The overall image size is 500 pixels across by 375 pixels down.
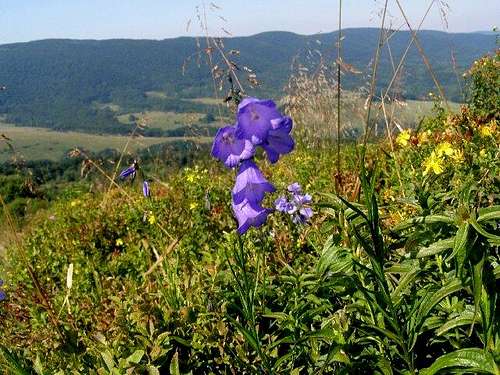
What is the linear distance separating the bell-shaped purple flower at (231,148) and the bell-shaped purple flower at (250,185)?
0.05 metres

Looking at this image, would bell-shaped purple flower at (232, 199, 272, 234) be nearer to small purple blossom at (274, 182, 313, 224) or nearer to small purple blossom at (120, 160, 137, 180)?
small purple blossom at (120, 160, 137, 180)

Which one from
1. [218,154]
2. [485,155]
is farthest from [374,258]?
[485,155]

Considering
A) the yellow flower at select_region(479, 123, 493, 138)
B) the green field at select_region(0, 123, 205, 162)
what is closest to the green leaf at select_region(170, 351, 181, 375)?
the yellow flower at select_region(479, 123, 493, 138)

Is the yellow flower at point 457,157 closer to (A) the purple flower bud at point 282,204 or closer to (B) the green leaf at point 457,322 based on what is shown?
(A) the purple flower bud at point 282,204

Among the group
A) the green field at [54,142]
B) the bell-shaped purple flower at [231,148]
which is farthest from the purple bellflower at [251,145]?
the green field at [54,142]

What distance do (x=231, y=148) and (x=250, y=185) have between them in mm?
137

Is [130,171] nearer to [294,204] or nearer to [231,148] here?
[294,204]

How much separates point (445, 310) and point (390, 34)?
8.33 ft

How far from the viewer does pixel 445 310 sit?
1731mm

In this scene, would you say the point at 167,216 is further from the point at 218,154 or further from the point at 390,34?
the point at 218,154

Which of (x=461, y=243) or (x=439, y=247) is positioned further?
(x=439, y=247)

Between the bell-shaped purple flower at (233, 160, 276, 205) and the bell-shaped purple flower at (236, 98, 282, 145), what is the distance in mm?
124

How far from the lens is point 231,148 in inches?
59.4

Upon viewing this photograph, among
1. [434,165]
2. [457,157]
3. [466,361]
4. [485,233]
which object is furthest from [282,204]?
[485,233]
